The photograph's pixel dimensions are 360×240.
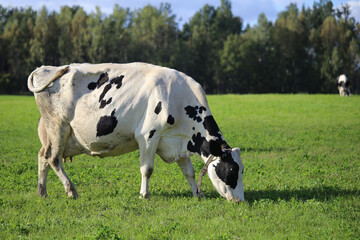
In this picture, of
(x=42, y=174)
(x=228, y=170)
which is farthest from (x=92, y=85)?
(x=228, y=170)

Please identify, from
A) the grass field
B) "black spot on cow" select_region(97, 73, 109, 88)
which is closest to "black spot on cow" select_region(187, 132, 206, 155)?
the grass field

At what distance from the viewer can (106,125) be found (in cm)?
975

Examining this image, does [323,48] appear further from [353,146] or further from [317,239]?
[317,239]

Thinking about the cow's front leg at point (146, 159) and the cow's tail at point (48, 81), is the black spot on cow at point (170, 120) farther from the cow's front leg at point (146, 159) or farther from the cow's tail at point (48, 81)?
the cow's tail at point (48, 81)

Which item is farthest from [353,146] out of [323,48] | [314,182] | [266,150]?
[323,48]

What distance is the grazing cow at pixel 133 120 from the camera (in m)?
9.37

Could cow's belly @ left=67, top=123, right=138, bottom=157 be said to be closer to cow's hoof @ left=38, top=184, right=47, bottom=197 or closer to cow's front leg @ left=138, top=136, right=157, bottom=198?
cow's front leg @ left=138, top=136, right=157, bottom=198

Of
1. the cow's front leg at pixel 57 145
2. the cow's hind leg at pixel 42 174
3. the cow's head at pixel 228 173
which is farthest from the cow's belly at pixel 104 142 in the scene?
the cow's head at pixel 228 173

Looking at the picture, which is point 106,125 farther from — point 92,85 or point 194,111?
point 194,111

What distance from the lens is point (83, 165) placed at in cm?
1449

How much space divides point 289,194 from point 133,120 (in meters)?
4.02

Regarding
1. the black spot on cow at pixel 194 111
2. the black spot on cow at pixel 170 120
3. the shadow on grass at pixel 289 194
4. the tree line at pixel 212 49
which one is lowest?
the shadow on grass at pixel 289 194

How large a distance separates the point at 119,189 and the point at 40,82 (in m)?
3.28

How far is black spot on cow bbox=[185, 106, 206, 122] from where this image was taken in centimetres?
954
